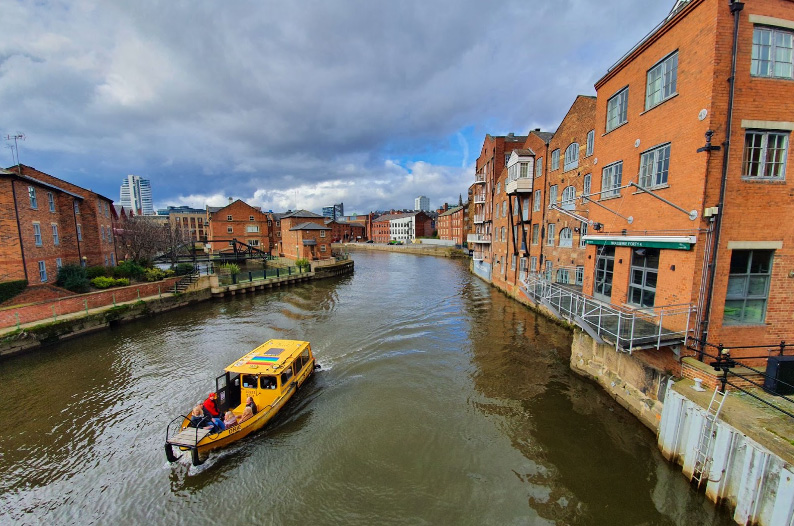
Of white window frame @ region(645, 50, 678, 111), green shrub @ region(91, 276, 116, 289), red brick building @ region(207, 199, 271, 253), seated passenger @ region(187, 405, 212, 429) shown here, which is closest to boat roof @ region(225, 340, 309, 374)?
seated passenger @ region(187, 405, 212, 429)

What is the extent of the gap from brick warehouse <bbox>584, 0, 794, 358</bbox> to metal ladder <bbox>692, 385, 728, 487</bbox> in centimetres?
190

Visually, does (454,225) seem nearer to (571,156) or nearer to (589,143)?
(571,156)

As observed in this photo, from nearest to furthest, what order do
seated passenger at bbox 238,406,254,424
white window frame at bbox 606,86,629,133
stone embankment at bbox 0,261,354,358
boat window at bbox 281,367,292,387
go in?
seated passenger at bbox 238,406,254,424, boat window at bbox 281,367,292,387, white window frame at bbox 606,86,629,133, stone embankment at bbox 0,261,354,358

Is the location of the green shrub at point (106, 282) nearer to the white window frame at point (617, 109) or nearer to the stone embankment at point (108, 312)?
the stone embankment at point (108, 312)

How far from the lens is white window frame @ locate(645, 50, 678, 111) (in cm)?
911

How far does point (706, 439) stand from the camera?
22.8 feet

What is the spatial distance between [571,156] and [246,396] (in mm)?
21740

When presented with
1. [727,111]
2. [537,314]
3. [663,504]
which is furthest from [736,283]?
[537,314]

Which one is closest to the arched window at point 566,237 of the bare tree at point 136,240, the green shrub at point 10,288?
the green shrub at point 10,288

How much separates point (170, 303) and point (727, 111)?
31.7m

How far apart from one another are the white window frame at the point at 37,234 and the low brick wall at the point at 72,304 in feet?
16.9

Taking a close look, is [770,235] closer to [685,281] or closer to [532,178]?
[685,281]

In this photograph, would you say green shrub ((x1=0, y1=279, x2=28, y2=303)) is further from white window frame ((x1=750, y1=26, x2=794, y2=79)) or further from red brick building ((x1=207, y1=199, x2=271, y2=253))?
red brick building ((x1=207, y1=199, x2=271, y2=253))

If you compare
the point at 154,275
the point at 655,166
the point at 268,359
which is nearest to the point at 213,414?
the point at 268,359
